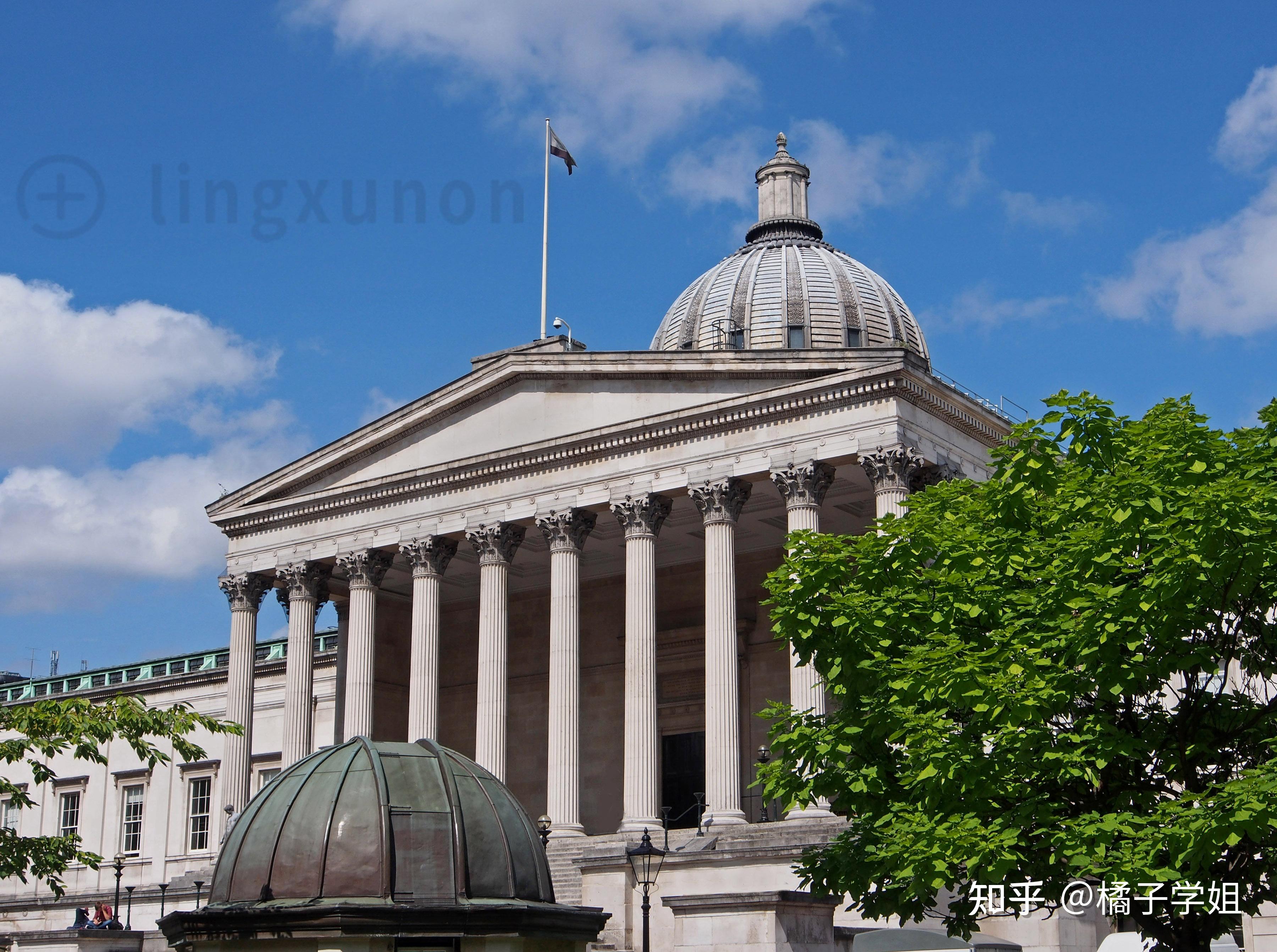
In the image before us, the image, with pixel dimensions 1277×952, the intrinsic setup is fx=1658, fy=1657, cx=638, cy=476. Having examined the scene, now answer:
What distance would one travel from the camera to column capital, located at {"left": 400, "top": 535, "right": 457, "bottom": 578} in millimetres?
48469

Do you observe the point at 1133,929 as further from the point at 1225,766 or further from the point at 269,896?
the point at 269,896

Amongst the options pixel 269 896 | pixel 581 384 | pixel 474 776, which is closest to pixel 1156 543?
pixel 474 776

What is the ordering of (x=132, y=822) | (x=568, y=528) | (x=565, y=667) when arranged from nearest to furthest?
(x=565, y=667)
(x=568, y=528)
(x=132, y=822)

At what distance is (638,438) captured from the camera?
147ft

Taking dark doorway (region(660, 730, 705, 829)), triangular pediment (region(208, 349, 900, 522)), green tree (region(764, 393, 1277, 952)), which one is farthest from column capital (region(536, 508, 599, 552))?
green tree (region(764, 393, 1277, 952))

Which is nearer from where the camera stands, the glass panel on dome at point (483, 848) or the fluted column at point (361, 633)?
the glass panel on dome at point (483, 848)

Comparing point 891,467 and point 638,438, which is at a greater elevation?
point 638,438

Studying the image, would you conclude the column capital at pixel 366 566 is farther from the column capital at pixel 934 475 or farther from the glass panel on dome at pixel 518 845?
the glass panel on dome at pixel 518 845

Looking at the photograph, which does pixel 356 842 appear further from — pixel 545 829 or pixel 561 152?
pixel 561 152

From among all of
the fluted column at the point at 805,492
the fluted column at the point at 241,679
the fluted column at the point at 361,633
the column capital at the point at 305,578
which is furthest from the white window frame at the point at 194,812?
the fluted column at the point at 805,492

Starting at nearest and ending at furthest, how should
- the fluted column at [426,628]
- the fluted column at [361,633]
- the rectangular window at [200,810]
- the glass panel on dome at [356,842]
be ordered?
the glass panel on dome at [356,842], the fluted column at [426,628], the fluted column at [361,633], the rectangular window at [200,810]

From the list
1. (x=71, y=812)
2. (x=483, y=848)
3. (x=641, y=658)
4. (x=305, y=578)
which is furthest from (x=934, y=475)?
(x=71, y=812)

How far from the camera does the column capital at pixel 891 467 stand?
40406 mm

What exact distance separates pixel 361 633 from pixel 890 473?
→ 17675 mm
